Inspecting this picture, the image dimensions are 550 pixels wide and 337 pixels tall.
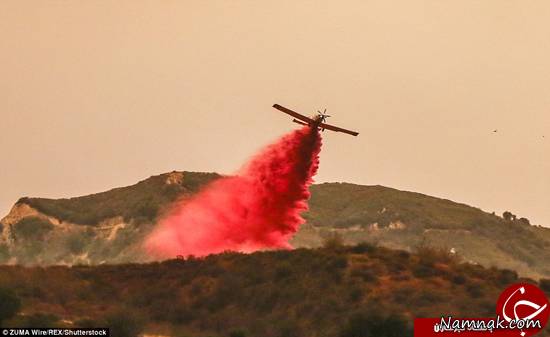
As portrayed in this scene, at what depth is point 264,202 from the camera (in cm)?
9650

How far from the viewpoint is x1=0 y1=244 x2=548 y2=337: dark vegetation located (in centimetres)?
7288

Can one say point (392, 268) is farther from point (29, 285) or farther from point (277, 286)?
point (29, 285)

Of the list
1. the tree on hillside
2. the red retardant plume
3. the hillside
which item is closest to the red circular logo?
the red retardant plume

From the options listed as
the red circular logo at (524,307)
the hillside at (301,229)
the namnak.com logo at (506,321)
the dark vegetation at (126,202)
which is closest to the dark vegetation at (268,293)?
the namnak.com logo at (506,321)

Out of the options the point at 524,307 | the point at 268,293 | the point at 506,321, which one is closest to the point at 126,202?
the point at 268,293

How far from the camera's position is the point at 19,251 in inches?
6545

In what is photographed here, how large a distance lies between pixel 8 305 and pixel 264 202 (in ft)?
105

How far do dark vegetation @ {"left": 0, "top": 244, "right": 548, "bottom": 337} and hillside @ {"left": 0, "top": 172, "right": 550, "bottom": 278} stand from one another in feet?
211

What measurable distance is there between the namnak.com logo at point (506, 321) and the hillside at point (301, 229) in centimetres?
8293

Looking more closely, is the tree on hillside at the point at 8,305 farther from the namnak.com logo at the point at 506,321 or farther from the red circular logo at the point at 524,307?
the red circular logo at the point at 524,307

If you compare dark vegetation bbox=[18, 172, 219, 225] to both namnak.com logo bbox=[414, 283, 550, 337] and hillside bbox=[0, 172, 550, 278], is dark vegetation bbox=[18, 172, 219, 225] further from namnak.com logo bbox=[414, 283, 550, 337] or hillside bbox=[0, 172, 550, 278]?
namnak.com logo bbox=[414, 283, 550, 337]

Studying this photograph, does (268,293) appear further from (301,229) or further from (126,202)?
(126,202)

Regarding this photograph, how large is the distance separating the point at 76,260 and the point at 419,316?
92.6m

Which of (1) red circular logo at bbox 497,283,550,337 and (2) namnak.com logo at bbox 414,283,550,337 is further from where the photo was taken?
(1) red circular logo at bbox 497,283,550,337
